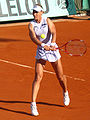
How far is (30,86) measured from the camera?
986 cm

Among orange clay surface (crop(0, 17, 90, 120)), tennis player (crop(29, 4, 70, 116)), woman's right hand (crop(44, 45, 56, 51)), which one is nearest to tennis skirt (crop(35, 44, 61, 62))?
tennis player (crop(29, 4, 70, 116))

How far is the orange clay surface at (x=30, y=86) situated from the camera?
7.70m

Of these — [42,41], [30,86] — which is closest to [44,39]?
[42,41]

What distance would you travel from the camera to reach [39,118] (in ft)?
24.3

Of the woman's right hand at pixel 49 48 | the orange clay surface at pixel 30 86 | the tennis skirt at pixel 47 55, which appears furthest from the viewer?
the orange clay surface at pixel 30 86

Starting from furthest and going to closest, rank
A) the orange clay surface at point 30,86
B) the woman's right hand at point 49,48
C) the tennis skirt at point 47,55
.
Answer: the orange clay surface at point 30,86
the tennis skirt at point 47,55
the woman's right hand at point 49,48

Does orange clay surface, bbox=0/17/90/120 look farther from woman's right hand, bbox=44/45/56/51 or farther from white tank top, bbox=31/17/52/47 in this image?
white tank top, bbox=31/17/52/47

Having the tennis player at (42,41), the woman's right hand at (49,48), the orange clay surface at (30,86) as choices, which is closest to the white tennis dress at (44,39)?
the tennis player at (42,41)

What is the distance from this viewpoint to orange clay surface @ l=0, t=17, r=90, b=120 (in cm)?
770

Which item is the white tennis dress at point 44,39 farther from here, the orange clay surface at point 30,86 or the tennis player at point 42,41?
the orange clay surface at point 30,86

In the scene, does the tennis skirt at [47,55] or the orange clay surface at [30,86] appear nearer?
the tennis skirt at [47,55]

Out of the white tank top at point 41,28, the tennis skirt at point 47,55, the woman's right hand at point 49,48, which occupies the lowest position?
the tennis skirt at point 47,55

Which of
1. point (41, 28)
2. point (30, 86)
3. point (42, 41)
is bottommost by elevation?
point (30, 86)

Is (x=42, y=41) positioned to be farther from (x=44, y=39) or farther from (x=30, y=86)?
(x=30, y=86)
